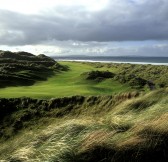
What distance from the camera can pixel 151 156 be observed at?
7.75 meters

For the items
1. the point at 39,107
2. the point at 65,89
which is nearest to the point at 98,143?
the point at 39,107

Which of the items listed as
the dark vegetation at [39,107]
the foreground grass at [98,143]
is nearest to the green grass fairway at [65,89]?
the dark vegetation at [39,107]

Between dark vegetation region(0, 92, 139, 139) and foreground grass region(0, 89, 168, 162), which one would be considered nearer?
foreground grass region(0, 89, 168, 162)

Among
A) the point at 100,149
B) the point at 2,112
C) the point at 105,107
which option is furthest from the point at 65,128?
the point at 2,112

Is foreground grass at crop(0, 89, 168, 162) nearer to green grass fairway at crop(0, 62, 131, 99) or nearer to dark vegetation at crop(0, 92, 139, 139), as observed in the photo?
dark vegetation at crop(0, 92, 139, 139)

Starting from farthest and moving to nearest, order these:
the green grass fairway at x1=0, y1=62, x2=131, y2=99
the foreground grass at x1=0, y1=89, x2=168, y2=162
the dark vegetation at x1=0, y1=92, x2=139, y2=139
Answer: the green grass fairway at x1=0, y1=62, x2=131, y2=99 < the dark vegetation at x1=0, y1=92, x2=139, y2=139 < the foreground grass at x1=0, y1=89, x2=168, y2=162

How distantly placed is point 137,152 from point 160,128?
3.13 feet

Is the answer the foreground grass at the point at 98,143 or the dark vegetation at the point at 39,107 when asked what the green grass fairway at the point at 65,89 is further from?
the foreground grass at the point at 98,143

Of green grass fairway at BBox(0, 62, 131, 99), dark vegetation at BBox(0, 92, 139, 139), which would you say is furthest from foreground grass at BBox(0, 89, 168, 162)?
green grass fairway at BBox(0, 62, 131, 99)

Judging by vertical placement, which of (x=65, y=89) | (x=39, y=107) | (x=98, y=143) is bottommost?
(x=39, y=107)

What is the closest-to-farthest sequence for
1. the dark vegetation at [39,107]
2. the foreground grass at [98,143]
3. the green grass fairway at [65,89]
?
the foreground grass at [98,143] < the dark vegetation at [39,107] < the green grass fairway at [65,89]

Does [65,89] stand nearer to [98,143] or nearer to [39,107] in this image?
[39,107]

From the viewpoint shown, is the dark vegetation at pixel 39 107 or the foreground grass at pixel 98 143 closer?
the foreground grass at pixel 98 143

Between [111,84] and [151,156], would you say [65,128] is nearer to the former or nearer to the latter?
[151,156]
